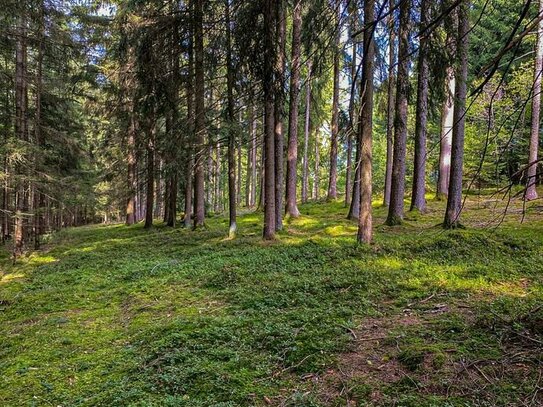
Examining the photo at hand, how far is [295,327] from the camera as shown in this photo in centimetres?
502

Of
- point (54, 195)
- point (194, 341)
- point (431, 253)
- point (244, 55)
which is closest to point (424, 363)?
point (194, 341)

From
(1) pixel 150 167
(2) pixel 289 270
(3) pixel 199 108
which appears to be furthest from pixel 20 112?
(2) pixel 289 270

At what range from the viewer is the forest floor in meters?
3.56

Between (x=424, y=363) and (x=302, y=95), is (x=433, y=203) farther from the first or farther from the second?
(x=424, y=363)

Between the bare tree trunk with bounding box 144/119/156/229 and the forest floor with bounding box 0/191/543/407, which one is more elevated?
the bare tree trunk with bounding box 144/119/156/229

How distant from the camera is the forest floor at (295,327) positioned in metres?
3.56

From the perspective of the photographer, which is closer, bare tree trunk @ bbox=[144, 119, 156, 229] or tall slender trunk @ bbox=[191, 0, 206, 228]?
tall slender trunk @ bbox=[191, 0, 206, 228]

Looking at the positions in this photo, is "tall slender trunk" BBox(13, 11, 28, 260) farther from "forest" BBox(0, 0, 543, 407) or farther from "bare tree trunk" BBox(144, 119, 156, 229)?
"bare tree trunk" BBox(144, 119, 156, 229)

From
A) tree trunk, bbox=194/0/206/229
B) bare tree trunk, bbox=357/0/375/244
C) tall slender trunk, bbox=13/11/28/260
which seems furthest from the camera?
tall slender trunk, bbox=13/11/28/260

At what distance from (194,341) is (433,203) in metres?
14.9

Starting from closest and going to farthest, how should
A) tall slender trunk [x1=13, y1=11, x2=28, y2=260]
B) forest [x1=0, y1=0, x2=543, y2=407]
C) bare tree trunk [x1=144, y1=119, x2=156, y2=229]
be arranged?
forest [x1=0, y1=0, x2=543, y2=407] < tall slender trunk [x1=13, y1=11, x2=28, y2=260] < bare tree trunk [x1=144, y1=119, x2=156, y2=229]

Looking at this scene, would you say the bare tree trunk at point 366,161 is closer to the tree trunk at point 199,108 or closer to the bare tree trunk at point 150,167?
the tree trunk at point 199,108

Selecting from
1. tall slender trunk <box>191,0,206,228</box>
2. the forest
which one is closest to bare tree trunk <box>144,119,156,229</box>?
tall slender trunk <box>191,0,206,228</box>

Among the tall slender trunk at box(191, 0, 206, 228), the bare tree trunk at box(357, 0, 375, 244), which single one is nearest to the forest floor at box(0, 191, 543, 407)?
the bare tree trunk at box(357, 0, 375, 244)
